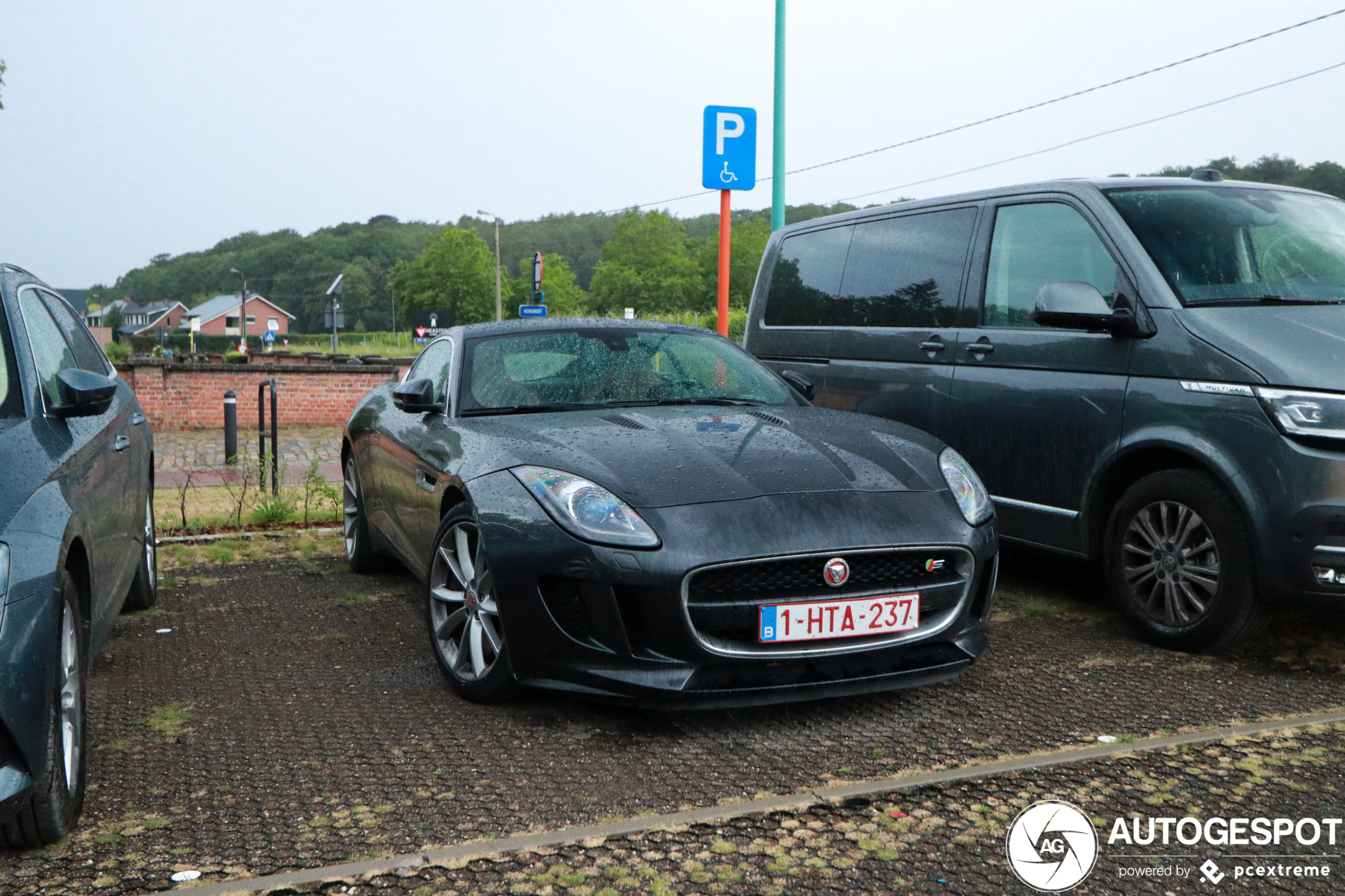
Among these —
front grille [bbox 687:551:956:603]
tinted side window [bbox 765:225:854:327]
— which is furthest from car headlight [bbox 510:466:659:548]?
tinted side window [bbox 765:225:854:327]

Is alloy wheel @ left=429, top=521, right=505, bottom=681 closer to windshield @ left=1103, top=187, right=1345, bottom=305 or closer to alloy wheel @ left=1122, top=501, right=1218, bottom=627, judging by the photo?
alloy wheel @ left=1122, top=501, right=1218, bottom=627

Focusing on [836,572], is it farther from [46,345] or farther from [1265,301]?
[46,345]

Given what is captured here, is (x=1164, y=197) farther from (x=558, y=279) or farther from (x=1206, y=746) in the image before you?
(x=558, y=279)

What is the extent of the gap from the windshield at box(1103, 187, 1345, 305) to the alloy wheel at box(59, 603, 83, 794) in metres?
3.99

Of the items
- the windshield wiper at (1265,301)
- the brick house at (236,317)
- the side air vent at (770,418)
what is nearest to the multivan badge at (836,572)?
the side air vent at (770,418)

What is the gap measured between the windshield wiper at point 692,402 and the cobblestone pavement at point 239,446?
899cm

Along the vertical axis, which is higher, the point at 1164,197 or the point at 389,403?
the point at 1164,197

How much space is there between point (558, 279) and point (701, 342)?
10069 cm

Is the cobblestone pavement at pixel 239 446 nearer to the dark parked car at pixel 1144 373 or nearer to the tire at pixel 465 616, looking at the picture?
the dark parked car at pixel 1144 373

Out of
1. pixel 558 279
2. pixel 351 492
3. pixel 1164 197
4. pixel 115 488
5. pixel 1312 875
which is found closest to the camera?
pixel 1312 875

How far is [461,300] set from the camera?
10519 centimetres

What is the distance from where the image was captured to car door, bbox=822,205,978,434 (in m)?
5.76

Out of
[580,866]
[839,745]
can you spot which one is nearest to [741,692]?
[839,745]

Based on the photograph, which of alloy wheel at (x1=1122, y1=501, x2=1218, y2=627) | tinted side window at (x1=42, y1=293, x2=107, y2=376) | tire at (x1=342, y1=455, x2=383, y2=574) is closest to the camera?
alloy wheel at (x1=1122, y1=501, x2=1218, y2=627)
